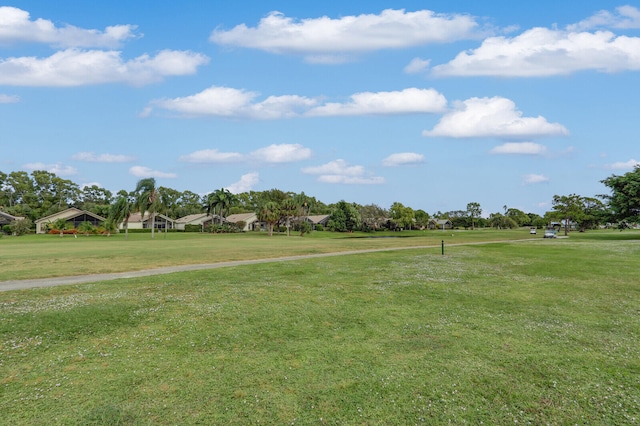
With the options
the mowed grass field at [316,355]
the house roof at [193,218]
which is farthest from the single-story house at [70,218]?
the mowed grass field at [316,355]

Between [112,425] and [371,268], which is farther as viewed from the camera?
[371,268]

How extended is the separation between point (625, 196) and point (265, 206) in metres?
78.4

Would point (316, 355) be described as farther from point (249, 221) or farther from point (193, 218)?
point (193, 218)

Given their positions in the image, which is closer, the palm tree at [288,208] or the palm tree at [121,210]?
the palm tree at [121,210]

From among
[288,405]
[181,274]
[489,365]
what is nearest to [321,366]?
[288,405]

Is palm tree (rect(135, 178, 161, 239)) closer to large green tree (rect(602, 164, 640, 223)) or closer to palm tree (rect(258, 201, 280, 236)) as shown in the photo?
palm tree (rect(258, 201, 280, 236))

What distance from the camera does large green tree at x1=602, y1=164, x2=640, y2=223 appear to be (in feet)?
244

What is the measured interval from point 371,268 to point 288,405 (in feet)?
63.7

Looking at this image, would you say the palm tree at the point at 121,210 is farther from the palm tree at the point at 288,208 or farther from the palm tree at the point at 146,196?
the palm tree at the point at 288,208

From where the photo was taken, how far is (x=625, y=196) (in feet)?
248

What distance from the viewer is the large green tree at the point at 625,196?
74500 mm

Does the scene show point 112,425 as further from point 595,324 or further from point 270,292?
point 595,324

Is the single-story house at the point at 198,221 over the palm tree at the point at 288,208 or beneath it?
beneath

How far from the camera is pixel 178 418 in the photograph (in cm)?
782
